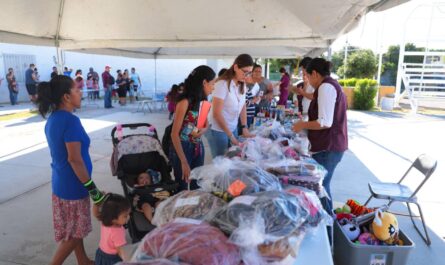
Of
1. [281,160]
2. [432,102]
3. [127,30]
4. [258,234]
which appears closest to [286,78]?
[127,30]

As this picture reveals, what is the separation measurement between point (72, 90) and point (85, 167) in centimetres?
51

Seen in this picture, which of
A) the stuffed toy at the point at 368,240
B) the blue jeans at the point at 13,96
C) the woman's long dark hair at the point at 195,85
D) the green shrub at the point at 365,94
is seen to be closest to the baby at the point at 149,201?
the woman's long dark hair at the point at 195,85

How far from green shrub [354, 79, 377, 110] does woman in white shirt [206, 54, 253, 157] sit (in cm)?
1143

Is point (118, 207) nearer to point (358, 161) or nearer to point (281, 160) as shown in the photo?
point (281, 160)

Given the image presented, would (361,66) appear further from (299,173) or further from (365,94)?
(299,173)

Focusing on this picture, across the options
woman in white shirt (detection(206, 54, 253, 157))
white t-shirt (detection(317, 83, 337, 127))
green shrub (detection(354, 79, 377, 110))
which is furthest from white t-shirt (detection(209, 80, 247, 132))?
green shrub (detection(354, 79, 377, 110))

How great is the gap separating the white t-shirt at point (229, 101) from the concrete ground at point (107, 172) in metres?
1.67

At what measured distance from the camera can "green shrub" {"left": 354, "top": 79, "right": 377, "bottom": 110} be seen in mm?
13016

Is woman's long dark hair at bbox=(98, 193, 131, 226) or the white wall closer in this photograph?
woman's long dark hair at bbox=(98, 193, 131, 226)

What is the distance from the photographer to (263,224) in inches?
46.0

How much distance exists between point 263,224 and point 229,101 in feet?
6.30

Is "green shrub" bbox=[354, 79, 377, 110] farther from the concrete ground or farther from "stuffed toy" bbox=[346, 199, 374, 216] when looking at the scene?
"stuffed toy" bbox=[346, 199, 374, 216]

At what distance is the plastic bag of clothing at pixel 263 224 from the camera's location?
1101mm

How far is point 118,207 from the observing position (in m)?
1.97
